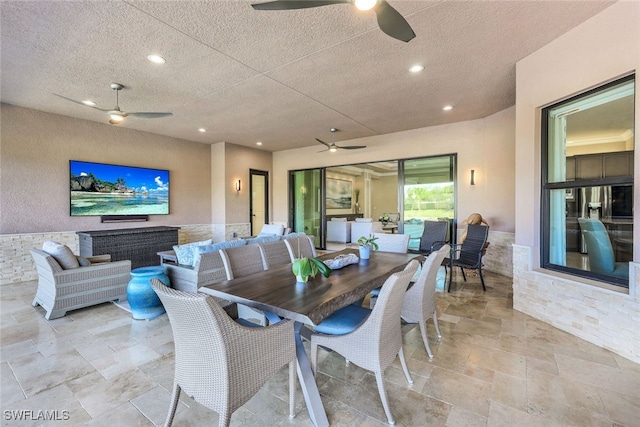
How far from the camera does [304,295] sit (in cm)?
187

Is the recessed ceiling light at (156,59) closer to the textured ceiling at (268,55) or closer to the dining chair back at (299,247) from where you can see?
the textured ceiling at (268,55)

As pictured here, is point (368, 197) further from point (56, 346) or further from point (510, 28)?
point (56, 346)

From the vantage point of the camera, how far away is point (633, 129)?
2502 millimetres

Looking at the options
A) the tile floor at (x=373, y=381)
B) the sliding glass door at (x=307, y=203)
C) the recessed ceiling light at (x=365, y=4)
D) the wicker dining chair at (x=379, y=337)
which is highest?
the recessed ceiling light at (x=365, y=4)

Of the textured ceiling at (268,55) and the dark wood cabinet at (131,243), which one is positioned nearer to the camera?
the textured ceiling at (268,55)

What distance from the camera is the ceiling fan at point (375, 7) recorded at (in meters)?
1.86

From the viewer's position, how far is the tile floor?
69.8 inches

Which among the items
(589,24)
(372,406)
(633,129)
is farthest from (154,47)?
(633,129)

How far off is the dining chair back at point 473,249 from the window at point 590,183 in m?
0.97

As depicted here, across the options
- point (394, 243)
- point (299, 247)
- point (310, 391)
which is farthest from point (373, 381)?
point (394, 243)

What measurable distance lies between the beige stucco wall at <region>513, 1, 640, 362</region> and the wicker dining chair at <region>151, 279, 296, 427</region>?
2969 mm

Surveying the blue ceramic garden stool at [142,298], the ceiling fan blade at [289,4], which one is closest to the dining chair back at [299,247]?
the blue ceramic garden stool at [142,298]

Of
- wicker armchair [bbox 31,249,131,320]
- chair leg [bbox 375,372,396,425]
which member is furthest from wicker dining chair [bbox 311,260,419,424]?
wicker armchair [bbox 31,249,131,320]

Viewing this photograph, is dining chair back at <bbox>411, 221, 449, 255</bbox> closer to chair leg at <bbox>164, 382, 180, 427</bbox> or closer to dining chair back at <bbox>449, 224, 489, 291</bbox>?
dining chair back at <bbox>449, 224, 489, 291</bbox>
